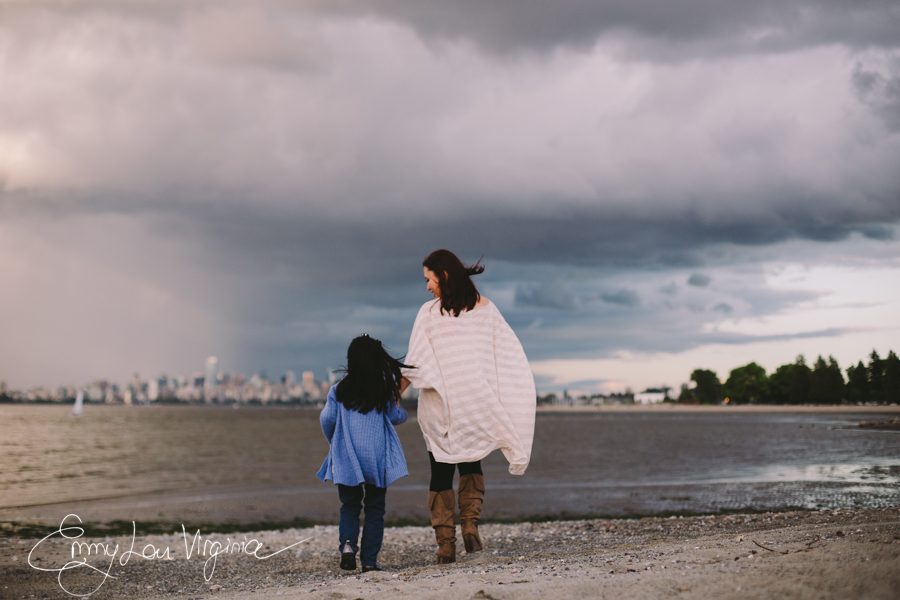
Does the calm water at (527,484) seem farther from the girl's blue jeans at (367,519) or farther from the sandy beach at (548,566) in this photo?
the girl's blue jeans at (367,519)

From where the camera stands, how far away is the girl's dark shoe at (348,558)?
590 cm

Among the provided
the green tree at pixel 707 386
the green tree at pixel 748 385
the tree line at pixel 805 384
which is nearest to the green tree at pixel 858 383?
the tree line at pixel 805 384

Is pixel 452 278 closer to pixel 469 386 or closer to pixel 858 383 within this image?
pixel 469 386

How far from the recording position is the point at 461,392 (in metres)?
5.93

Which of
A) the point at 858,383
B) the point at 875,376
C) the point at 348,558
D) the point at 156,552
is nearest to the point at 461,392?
the point at 348,558

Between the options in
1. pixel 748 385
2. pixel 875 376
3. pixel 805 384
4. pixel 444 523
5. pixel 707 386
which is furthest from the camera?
pixel 707 386

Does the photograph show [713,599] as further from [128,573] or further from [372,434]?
[128,573]

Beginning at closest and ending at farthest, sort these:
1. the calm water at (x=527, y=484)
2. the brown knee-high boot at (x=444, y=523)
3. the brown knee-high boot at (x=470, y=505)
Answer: the brown knee-high boot at (x=444, y=523), the brown knee-high boot at (x=470, y=505), the calm water at (x=527, y=484)

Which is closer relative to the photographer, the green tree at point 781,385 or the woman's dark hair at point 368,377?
the woman's dark hair at point 368,377

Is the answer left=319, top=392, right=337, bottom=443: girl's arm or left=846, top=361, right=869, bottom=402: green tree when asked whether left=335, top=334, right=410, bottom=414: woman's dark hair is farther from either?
left=846, top=361, right=869, bottom=402: green tree

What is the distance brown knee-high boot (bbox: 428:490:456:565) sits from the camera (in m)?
5.82

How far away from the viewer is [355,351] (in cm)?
589

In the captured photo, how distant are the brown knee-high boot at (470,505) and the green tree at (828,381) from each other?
109 metres

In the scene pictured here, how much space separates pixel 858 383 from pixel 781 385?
87.7 feet
